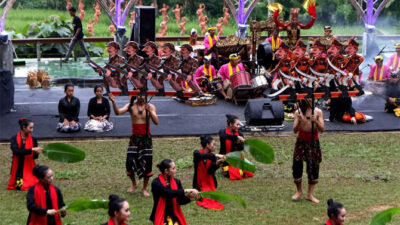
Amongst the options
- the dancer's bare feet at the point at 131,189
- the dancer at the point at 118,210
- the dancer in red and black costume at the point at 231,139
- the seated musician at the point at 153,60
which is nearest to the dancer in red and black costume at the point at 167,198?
the dancer at the point at 118,210

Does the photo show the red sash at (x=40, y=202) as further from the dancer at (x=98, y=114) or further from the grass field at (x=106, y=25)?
the grass field at (x=106, y=25)

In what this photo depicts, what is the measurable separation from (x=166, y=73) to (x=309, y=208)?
464 centimetres

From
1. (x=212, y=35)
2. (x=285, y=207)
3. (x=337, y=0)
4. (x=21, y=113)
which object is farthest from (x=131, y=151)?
(x=337, y=0)

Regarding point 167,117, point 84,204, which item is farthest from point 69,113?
point 84,204

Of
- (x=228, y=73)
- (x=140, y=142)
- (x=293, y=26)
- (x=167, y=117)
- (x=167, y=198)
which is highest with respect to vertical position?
(x=293, y=26)

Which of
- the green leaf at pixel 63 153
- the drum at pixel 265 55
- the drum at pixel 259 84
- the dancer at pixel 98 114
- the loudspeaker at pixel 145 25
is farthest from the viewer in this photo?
the loudspeaker at pixel 145 25

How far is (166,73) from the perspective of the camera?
12.5m

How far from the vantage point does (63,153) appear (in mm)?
5453

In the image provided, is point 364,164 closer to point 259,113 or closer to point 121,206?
point 259,113

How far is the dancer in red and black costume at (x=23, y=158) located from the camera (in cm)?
905

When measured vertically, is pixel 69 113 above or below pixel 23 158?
above

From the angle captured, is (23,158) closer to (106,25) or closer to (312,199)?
(312,199)

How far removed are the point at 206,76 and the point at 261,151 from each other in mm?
10332

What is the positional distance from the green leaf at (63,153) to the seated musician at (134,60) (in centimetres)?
598
